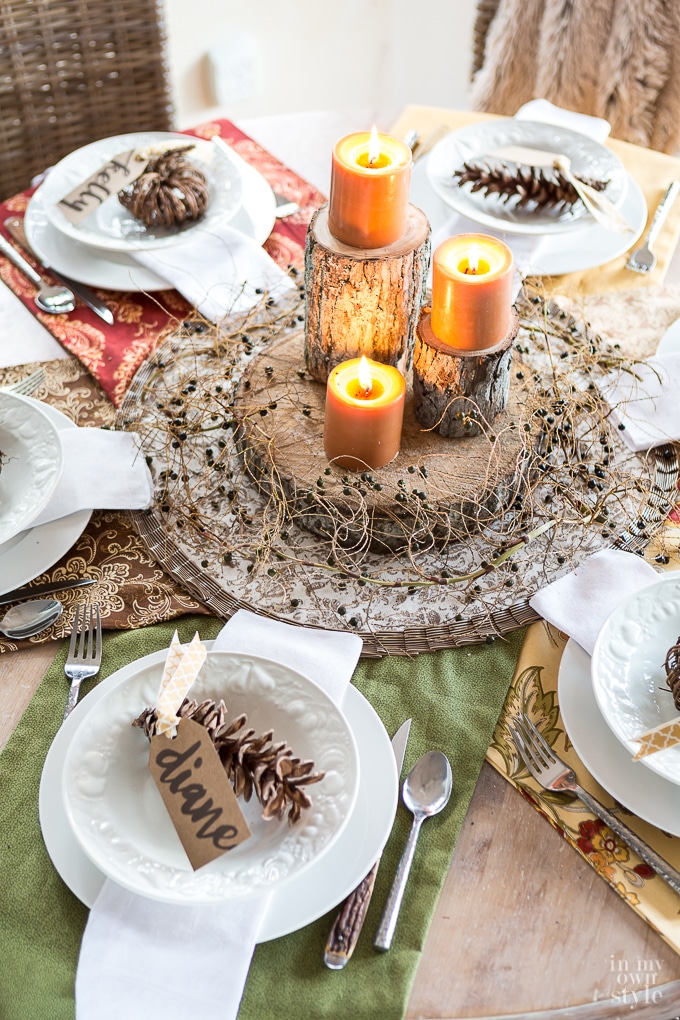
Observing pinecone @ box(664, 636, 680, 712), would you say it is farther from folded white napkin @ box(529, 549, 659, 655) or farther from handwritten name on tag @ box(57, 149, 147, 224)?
handwritten name on tag @ box(57, 149, 147, 224)

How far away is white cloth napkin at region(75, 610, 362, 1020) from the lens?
66 cm

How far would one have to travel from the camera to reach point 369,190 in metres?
0.97

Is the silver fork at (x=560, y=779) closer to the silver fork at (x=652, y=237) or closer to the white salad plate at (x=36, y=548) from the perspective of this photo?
the white salad plate at (x=36, y=548)

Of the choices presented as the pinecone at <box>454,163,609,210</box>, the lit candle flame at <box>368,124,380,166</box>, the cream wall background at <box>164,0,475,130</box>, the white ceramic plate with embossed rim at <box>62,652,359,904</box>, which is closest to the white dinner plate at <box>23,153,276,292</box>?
the pinecone at <box>454,163,609,210</box>

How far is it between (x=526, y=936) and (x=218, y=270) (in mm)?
939

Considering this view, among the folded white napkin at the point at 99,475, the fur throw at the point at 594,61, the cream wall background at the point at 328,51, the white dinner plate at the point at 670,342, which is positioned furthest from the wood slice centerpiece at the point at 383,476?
the cream wall background at the point at 328,51

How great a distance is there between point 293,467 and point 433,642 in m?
0.25

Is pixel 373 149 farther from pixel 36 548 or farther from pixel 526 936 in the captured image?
pixel 526 936

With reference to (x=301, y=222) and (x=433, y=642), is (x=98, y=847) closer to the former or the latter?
(x=433, y=642)

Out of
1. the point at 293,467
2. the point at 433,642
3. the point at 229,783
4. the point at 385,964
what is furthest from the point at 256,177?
the point at 385,964

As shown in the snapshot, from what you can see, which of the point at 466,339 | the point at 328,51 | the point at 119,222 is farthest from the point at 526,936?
the point at 328,51

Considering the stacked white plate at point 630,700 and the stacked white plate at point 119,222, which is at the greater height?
the stacked white plate at point 119,222

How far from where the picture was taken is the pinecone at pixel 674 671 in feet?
2.58

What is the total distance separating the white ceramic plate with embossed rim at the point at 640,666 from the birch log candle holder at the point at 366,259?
1.35 feet
